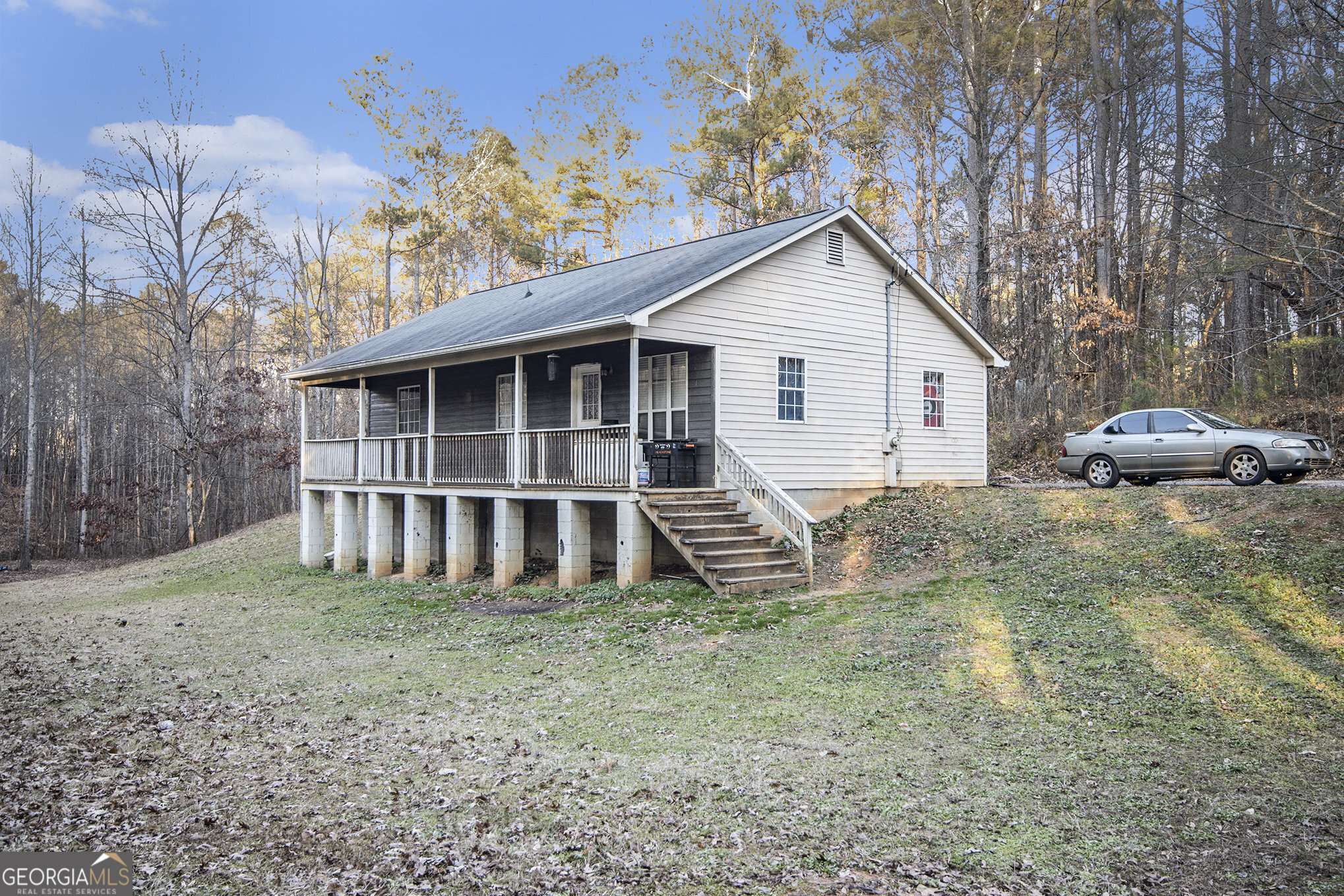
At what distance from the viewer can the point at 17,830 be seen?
5.16 meters

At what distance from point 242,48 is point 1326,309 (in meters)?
42.9

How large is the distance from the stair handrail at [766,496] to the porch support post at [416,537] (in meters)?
7.13

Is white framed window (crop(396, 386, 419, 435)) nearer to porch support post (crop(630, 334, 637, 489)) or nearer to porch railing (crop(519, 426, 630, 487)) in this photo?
porch railing (crop(519, 426, 630, 487))

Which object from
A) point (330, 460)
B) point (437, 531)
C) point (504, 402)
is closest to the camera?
point (504, 402)

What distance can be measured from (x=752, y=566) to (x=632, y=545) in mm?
1930

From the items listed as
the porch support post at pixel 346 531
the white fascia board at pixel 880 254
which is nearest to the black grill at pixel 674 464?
the white fascia board at pixel 880 254

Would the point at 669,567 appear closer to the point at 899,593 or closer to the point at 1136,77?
the point at 899,593

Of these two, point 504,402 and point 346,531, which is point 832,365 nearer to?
point 504,402

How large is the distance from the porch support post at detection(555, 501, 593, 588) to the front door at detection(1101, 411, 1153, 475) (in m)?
9.66

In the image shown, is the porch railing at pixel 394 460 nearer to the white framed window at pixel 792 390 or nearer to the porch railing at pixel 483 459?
the porch railing at pixel 483 459

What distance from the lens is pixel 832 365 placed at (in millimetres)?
16672

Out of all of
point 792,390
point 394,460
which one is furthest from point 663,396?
point 394,460

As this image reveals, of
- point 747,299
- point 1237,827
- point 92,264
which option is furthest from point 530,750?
point 92,264

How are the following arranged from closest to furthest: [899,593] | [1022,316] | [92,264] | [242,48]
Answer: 1. [899,593]
2. [1022,316]
3. [92,264]
4. [242,48]
